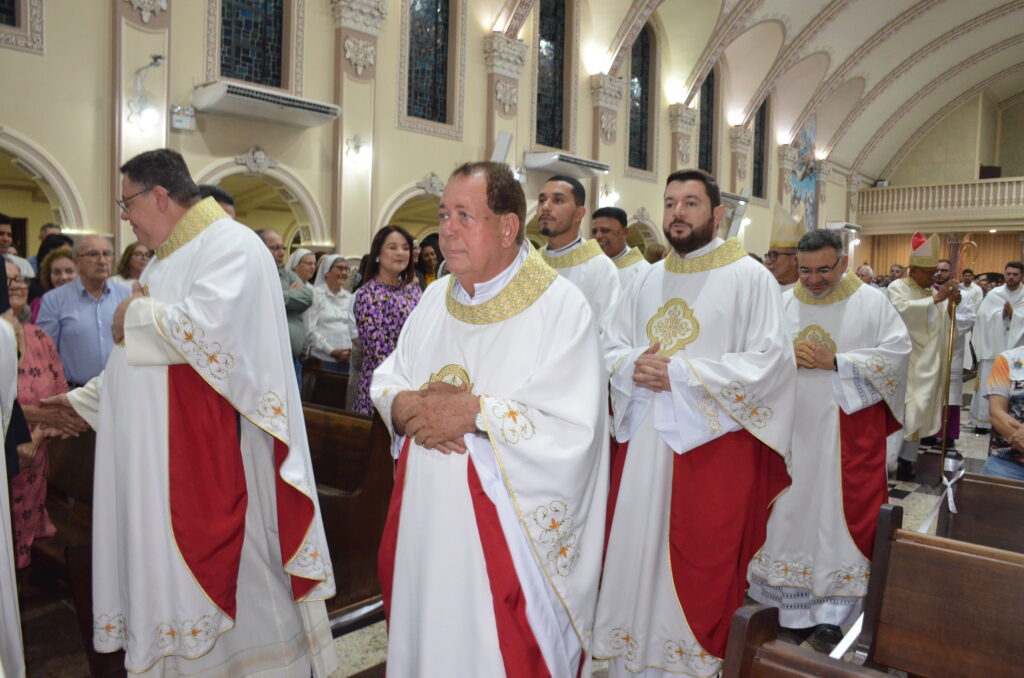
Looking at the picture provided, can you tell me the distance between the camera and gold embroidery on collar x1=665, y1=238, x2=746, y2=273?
296cm

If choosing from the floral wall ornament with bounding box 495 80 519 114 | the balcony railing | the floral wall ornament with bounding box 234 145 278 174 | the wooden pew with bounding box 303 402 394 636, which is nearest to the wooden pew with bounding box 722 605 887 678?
the wooden pew with bounding box 303 402 394 636

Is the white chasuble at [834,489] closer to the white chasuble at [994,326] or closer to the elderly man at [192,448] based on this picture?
the elderly man at [192,448]

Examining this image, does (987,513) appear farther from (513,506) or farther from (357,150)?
(357,150)

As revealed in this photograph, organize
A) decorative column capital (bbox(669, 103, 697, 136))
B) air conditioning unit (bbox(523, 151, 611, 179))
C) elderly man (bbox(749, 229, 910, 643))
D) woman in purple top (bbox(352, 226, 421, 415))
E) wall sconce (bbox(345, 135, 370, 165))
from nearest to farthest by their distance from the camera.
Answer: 1. elderly man (bbox(749, 229, 910, 643))
2. woman in purple top (bbox(352, 226, 421, 415))
3. wall sconce (bbox(345, 135, 370, 165))
4. air conditioning unit (bbox(523, 151, 611, 179))
5. decorative column capital (bbox(669, 103, 697, 136))

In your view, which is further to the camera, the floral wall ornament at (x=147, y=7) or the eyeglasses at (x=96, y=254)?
the floral wall ornament at (x=147, y=7)

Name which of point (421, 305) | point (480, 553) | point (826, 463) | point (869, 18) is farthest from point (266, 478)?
point (869, 18)

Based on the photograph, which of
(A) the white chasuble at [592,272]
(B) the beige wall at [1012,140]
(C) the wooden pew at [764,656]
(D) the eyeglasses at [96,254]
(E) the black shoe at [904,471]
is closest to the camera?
(C) the wooden pew at [764,656]

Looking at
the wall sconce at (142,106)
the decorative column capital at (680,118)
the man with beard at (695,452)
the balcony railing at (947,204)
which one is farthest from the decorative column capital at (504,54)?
the balcony railing at (947,204)

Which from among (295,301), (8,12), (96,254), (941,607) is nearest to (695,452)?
(941,607)

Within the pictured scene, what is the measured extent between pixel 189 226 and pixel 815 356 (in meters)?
2.63

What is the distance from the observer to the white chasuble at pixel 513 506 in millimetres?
2018

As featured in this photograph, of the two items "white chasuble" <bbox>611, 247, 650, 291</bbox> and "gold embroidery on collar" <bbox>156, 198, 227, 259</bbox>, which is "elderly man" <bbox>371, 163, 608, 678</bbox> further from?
"white chasuble" <bbox>611, 247, 650, 291</bbox>

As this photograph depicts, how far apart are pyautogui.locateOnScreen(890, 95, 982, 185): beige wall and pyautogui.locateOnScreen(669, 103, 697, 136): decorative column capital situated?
11.1 m

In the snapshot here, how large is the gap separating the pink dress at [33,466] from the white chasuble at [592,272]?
2376 millimetres
